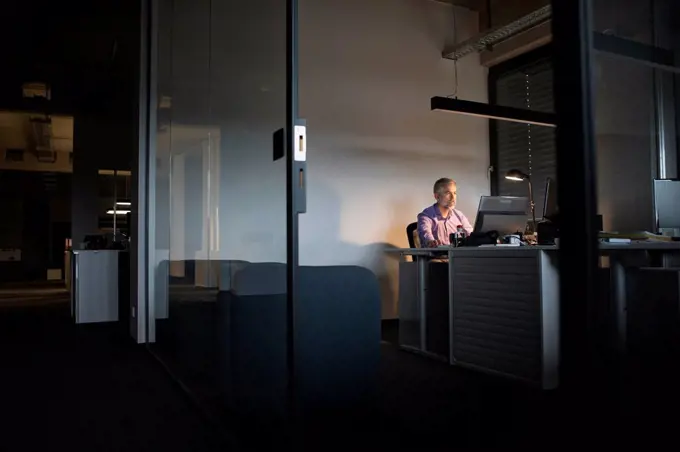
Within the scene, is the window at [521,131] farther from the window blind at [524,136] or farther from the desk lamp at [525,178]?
the desk lamp at [525,178]

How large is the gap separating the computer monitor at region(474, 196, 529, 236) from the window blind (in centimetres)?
186

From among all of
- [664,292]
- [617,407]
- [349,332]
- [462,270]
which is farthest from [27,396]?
[664,292]

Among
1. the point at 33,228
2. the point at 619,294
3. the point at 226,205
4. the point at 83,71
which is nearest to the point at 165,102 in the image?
the point at 226,205

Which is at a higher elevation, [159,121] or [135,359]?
[159,121]

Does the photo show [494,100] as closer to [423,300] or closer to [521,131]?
[521,131]

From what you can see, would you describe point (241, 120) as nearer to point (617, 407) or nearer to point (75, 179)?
point (617, 407)

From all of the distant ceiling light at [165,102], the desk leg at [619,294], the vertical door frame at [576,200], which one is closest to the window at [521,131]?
A: the desk leg at [619,294]

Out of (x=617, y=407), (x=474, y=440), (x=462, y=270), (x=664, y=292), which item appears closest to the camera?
(x=617, y=407)

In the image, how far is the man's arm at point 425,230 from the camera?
5.16 meters

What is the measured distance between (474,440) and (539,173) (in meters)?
4.67

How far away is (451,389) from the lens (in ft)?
11.2

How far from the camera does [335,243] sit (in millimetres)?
6293

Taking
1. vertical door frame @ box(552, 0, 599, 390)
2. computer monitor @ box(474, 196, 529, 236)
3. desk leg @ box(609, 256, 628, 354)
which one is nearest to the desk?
desk leg @ box(609, 256, 628, 354)

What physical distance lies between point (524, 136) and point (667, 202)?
3.15 metres
